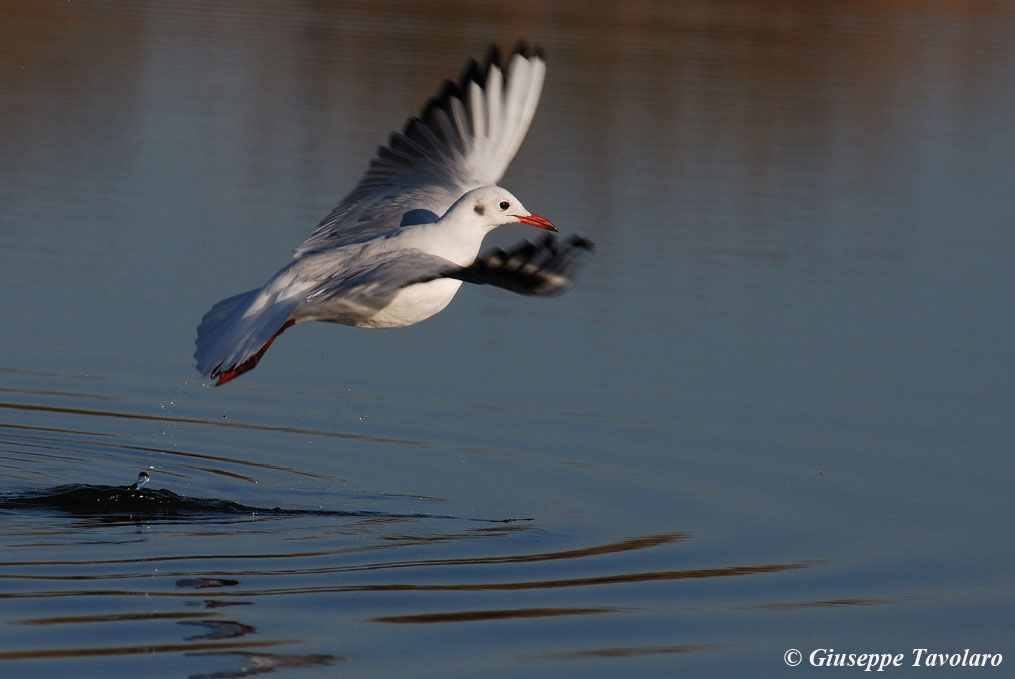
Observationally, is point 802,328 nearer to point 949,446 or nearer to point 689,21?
point 949,446

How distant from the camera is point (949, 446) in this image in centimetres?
983

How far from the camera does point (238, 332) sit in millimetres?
7641

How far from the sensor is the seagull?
684 centimetres

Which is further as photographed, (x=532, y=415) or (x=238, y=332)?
(x=532, y=415)

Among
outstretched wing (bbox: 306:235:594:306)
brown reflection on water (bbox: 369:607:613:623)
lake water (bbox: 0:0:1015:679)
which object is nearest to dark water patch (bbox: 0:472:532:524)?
lake water (bbox: 0:0:1015:679)

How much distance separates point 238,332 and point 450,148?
250 centimetres

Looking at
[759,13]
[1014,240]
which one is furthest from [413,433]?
[759,13]

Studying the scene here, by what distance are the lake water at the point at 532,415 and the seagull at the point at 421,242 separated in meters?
0.97

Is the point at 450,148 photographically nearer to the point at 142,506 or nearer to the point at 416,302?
the point at 416,302

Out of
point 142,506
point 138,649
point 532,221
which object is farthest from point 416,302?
point 138,649

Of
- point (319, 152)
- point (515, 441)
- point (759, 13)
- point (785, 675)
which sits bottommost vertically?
point (785, 675)

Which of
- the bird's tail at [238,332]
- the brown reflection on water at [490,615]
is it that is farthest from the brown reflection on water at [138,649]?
the bird's tail at [238,332]

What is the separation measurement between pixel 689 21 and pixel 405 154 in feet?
85.7

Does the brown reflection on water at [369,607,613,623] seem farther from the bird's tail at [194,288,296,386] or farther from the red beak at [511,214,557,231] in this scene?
the red beak at [511,214,557,231]
